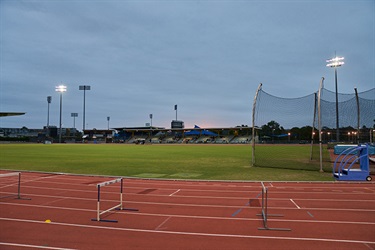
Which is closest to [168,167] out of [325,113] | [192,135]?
[325,113]

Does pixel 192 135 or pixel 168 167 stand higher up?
pixel 192 135

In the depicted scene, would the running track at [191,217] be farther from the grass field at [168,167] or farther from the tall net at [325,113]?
the tall net at [325,113]

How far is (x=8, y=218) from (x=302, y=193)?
9.41 metres

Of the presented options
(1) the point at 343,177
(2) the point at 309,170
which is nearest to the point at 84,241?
(1) the point at 343,177

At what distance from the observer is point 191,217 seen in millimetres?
7387

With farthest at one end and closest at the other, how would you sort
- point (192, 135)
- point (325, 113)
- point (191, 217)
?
point (192, 135), point (325, 113), point (191, 217)

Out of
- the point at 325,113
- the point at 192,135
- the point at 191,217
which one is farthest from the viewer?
the point at 192,135

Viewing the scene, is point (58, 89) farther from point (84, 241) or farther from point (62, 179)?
point (84, 241)

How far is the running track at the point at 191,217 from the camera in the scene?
5605 mm

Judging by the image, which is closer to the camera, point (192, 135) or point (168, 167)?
point (168, 167)

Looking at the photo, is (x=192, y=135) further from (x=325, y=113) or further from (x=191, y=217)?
(x=191, y=217)

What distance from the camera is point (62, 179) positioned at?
13.7 metres

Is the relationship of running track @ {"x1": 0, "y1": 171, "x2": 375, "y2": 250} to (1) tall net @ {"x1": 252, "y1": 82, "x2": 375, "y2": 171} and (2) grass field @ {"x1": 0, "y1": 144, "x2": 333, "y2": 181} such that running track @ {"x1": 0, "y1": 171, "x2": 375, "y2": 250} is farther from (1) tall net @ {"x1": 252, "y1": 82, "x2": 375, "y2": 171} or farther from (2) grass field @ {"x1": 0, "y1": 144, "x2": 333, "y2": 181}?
(1) tall net @ {"x1": 252, "y1": 82, "x2": 375, "y2": 171}

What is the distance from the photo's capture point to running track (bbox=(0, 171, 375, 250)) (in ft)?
18.4
